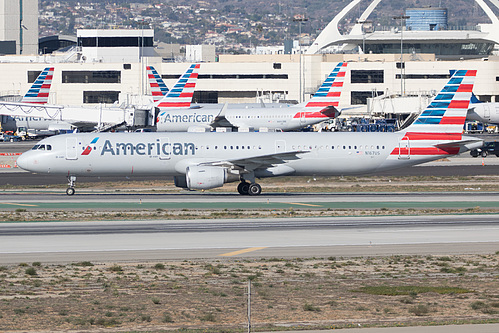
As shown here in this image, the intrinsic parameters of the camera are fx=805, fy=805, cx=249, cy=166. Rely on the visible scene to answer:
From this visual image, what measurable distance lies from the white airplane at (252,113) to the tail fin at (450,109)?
41123 millimetres

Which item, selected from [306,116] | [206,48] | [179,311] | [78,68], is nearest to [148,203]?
[179,311]

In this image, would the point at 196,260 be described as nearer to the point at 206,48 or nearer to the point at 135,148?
the point at 135,148

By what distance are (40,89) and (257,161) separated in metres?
79.9

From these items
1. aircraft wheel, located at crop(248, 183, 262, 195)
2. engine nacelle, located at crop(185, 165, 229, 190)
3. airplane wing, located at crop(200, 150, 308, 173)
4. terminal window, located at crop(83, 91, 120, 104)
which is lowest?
aircraft wheel, located at crop(248, 183, 262, 195)

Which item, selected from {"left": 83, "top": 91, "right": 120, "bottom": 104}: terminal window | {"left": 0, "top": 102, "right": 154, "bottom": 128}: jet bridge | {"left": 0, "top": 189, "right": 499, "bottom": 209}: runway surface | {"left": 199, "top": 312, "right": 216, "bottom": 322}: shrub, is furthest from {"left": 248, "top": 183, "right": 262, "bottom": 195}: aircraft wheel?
{"left": 83, "top": 91, "right": 120, "bottom": 104}: terminal window

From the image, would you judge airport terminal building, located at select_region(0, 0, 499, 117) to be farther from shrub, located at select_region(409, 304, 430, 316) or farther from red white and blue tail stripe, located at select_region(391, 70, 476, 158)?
shrub, located at select_region(409, 304, 430, 316)

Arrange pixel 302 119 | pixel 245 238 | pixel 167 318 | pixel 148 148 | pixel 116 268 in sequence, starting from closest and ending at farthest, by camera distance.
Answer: pixel 167 318, pixel 116 268, pixel 245 238, pixel 148 148, pixel 302 119

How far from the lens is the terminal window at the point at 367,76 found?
529 ft

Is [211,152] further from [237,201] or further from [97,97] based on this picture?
[97,97]

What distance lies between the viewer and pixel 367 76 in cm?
16150

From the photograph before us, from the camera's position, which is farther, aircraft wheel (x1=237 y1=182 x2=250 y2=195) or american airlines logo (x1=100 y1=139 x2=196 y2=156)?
aircraft wheel (x1=237 y1=182 x2=250 y2=195)

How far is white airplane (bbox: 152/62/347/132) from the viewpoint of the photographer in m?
99.1

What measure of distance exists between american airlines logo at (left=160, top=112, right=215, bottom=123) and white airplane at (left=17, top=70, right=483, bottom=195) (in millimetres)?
45679

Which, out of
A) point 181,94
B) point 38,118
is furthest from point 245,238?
point 38,118
